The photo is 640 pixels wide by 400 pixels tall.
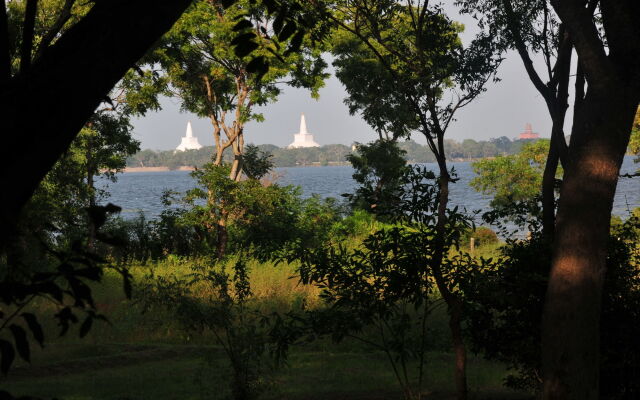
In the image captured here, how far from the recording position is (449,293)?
6.58 metres

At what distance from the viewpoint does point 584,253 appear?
203 inches

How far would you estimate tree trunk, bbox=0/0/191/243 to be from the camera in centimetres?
169

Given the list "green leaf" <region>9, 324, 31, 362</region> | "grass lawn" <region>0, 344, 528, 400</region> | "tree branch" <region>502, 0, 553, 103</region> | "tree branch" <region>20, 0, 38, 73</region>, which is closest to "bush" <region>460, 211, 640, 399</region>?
"grass lawn" <region>0, 344, 528, 400</region>

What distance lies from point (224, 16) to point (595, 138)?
19.7 m

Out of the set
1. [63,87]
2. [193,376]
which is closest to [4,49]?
[63,87]

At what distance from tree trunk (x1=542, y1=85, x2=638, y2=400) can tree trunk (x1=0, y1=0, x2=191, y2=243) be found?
409 cm

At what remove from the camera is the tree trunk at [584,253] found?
5.11 m

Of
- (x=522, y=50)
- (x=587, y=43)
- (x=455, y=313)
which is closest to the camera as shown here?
(x=587, y=43)

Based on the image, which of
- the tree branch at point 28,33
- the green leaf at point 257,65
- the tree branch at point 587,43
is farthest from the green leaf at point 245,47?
the tree branch at point 587,43

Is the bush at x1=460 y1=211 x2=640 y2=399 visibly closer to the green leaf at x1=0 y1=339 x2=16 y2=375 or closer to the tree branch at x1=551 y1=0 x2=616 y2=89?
the tree branch at x1=551 y1=0 x2=616 y2=89

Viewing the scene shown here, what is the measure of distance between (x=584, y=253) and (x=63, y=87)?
4.41m

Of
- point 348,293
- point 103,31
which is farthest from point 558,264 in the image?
point 103,31

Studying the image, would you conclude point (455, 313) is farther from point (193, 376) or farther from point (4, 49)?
point (4, 49)

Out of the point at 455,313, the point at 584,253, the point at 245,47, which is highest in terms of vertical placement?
the point at 245,47
